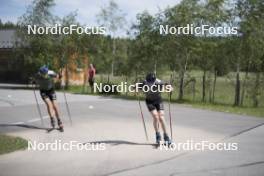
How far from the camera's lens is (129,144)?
36.1 feet

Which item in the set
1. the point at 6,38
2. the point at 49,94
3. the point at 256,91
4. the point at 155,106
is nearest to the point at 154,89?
the point at 155,106

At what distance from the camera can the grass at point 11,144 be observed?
10178mm

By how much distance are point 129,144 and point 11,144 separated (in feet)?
9.58

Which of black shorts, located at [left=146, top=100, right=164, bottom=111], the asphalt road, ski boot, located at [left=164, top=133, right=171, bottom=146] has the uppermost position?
black shorts, located at [left=146, top=100, right=164, bottom=111]

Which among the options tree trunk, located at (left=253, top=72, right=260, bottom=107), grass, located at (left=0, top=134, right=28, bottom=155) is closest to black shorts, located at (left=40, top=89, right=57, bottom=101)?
grass, located at (left=0, top=134, right=28, bottom=155)

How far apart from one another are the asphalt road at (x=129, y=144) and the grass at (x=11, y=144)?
0.31 metres

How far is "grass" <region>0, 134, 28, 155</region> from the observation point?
1018 centimetres

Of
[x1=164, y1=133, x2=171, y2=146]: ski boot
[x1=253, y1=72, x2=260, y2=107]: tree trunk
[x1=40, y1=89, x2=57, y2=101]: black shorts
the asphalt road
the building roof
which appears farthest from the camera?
the building roof

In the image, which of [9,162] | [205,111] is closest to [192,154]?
[9,162]

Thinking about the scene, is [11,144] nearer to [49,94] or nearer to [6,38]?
[49,94]

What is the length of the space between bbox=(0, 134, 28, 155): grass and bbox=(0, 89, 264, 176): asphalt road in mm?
309

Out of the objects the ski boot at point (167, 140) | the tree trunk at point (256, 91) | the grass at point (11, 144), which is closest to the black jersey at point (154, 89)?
the ski boot at point (167, 140)

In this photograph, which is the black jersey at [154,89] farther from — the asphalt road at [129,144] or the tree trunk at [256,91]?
the tree trunk at [256,91]

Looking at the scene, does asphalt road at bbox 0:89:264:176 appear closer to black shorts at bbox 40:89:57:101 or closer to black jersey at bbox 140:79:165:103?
black shorts at bbox 40:89:57:101
